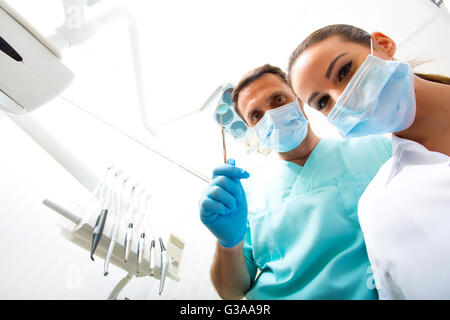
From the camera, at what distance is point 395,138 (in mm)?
612

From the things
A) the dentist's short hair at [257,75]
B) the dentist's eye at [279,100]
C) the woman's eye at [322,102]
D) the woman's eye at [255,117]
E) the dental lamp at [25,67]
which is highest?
the dental lamp at [25,67]

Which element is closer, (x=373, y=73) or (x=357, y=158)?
(x=373, y=73)

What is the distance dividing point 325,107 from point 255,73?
1.49 feet

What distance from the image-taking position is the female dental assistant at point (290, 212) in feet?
1.90

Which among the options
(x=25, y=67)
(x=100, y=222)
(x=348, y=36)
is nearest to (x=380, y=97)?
(x=348, y=36)

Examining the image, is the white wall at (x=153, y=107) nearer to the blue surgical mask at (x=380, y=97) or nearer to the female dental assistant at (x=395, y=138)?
the female dental assistant at (x=395, y=138)

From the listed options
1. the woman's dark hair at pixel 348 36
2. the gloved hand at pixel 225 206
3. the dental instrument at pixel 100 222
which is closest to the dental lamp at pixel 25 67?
the dental instrument at pixel 100 222

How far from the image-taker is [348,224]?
0.61 m

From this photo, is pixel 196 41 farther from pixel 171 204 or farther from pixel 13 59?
pixel 171 204

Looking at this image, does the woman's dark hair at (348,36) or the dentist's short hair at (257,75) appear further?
the dentist's short hair at (257,75)

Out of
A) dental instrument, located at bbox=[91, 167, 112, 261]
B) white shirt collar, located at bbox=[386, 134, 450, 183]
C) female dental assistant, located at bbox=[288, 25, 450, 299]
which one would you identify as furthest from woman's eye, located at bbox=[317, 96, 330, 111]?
dental instrument, located at bbox=[91, 167, 112, 261]

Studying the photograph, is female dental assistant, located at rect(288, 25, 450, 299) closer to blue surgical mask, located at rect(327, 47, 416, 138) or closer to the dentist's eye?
blue surgical mask, located at rect(327, 47, 416, 138)
